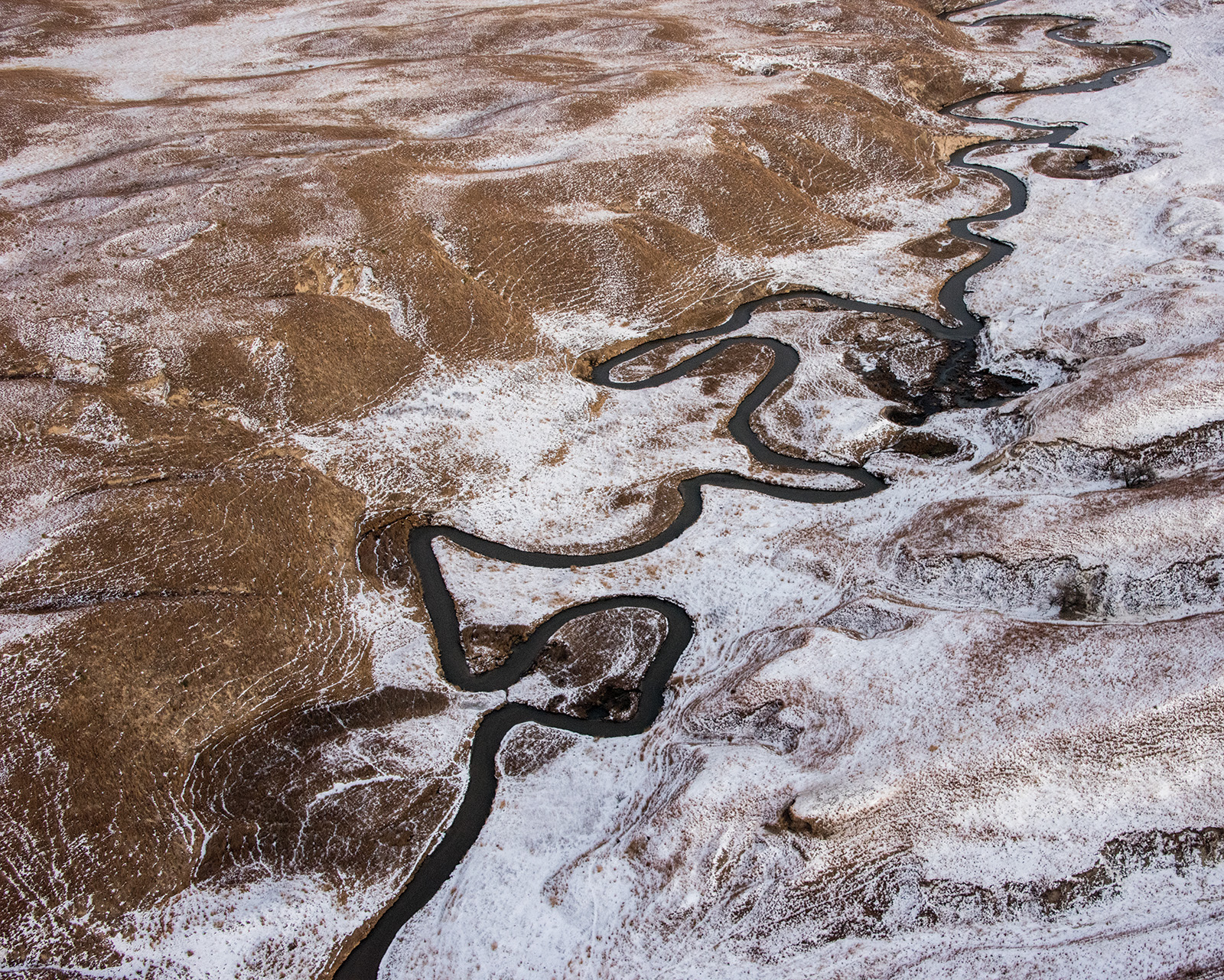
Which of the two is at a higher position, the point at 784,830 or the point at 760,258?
the point at 760,258

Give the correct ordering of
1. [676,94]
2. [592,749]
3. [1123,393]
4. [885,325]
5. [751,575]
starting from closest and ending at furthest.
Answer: [592,749], [751,575], [1123,393], [885,325], [676,94]

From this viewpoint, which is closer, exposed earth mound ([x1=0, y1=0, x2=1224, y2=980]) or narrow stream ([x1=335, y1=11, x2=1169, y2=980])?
exposed earth mound ([x1=0, y1=0, x2=1224, y2=980])

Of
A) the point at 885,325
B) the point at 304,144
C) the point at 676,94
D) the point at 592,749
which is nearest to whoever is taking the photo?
the point at 592,749

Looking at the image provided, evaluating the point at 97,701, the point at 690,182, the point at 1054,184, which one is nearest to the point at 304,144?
the point at 690,182

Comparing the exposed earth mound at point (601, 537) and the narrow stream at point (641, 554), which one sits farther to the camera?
the narrow stream at point (641, 554)

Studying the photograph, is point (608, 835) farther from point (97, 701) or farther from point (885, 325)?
point (885, 325)

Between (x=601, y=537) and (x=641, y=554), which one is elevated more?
(x=601, y=537)

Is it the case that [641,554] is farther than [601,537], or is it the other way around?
[601,537]

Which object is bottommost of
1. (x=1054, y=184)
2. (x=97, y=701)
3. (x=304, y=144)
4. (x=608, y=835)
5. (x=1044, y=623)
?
(x=608, y=835)
